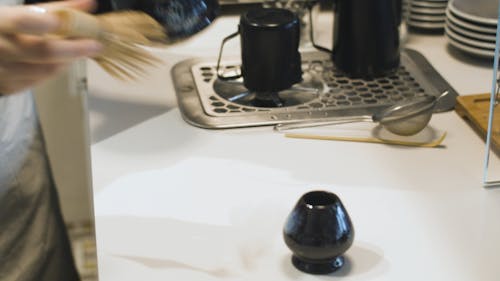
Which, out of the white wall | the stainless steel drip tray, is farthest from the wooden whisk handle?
Answer: the white wall

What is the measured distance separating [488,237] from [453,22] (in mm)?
598

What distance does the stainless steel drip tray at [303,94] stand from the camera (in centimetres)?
122

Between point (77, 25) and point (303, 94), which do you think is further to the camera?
point (303, 94)

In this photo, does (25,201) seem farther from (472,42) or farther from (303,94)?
(472,42)

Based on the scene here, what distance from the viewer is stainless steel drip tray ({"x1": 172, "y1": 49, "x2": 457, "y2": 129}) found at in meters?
1.22

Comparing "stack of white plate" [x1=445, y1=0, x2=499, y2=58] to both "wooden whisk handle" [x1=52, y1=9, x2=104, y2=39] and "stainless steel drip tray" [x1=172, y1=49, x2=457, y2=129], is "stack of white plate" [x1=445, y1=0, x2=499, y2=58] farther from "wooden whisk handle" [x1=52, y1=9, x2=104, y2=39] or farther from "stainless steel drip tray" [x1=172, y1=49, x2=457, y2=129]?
"wooden whisk handle" [x1=52, y1=9, x2=104, y2=39]

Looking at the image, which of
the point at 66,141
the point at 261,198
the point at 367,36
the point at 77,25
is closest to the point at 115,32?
the point at 77,25

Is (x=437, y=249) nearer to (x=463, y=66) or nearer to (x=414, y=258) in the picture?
(x=414, y=258)

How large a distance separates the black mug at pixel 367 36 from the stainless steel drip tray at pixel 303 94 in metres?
0.02

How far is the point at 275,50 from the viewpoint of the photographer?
1.21m

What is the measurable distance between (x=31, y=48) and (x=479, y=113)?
0.67 m

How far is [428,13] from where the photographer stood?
5.01 ft

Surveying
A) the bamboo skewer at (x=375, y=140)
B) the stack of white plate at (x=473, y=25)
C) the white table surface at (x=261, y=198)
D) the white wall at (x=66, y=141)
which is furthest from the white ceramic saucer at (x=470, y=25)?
the white wall at (x=66, y=141)

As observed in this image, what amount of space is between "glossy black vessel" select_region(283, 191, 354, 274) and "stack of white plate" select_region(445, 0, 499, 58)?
0.63 metres
